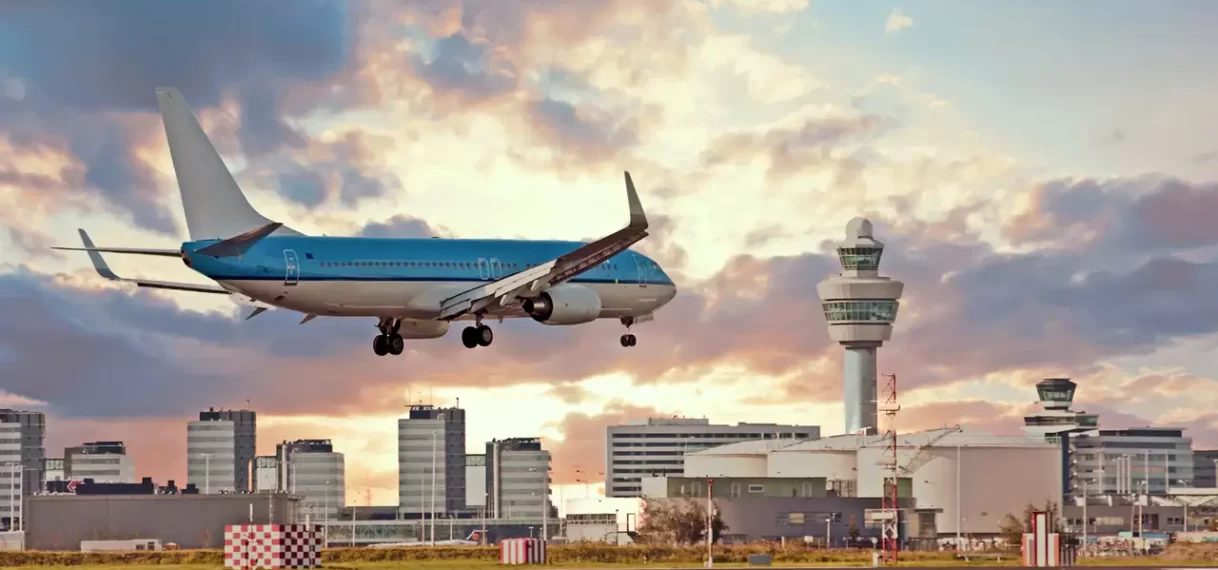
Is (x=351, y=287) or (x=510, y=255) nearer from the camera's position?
(x=351, y=287)

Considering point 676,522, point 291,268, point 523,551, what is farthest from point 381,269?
point 676,522

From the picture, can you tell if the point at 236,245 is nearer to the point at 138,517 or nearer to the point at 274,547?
the point at 274,547

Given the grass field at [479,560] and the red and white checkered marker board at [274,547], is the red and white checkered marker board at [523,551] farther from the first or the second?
the red and white checkered marker board at [274,547]

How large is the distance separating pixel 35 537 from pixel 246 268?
9283 centimetres

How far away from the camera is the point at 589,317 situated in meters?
86.5

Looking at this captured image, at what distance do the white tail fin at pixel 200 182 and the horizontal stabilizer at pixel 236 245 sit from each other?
4.25ft

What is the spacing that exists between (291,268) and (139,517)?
306ft

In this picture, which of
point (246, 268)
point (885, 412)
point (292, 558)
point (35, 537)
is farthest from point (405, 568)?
point (35, 537)

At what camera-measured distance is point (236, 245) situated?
7606 centimetres

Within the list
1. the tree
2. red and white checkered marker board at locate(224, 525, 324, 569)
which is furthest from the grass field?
the tree

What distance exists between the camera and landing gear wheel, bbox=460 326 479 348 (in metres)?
86.7

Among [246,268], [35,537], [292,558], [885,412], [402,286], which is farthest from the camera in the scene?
[35,537]

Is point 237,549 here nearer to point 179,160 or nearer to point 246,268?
point 246,268

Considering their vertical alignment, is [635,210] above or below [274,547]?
above
